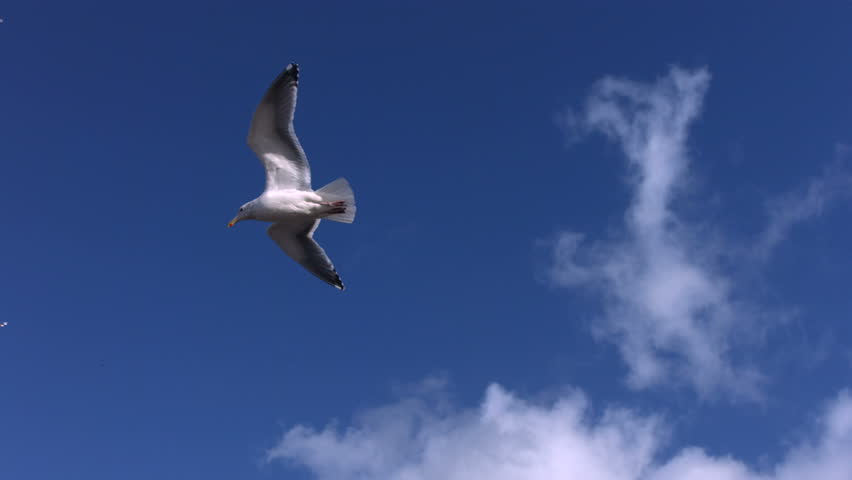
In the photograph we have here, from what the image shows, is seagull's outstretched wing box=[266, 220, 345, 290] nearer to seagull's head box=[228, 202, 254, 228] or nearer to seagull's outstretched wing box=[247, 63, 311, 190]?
seagull's head box=[228, 202, 254, 228]

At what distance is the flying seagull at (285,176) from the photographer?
531 inches

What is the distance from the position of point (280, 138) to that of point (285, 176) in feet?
2.67

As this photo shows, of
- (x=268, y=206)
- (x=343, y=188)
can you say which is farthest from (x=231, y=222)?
(x=343, y=188)

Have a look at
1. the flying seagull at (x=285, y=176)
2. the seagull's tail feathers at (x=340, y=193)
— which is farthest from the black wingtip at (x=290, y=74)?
the seagull's tail feathers at (x=340, y=193)

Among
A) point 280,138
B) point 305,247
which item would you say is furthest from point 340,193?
point 305,247

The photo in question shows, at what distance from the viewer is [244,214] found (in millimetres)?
14625

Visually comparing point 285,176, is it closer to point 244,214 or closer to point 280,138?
point 280,138

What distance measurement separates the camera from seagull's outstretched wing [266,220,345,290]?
15547mm

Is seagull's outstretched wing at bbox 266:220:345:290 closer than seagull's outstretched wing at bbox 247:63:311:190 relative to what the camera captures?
No

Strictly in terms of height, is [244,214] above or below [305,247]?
below

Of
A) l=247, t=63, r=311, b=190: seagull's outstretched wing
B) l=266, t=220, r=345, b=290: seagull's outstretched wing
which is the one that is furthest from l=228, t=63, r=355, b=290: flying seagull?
l=266, t=220, r=345, b=290: seagull's outstretched wing

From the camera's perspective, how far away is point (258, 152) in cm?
1400

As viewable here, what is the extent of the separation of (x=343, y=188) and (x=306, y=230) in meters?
1.77

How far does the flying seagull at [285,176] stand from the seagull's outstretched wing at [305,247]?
366 mm
